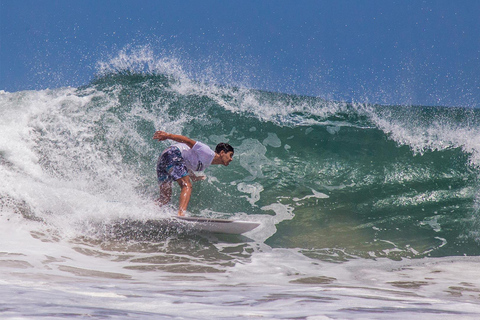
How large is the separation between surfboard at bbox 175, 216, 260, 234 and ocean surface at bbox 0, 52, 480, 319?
0.14m

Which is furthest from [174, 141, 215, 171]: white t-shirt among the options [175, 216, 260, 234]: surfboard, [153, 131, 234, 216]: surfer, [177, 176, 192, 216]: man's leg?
[175, 216, 260, 234]: surfboard

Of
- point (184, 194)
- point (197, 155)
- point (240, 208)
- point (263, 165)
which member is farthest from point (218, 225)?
point (263, 165)

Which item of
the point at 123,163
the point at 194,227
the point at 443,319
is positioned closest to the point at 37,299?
the point at 443,319

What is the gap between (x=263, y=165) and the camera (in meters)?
8.16

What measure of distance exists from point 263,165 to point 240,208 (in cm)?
149

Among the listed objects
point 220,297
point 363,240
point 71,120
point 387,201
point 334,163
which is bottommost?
point 220,297

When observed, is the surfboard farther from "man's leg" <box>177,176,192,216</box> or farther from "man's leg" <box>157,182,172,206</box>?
"man's leg" <box>157,182,172,206</box>

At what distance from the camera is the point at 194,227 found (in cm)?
553

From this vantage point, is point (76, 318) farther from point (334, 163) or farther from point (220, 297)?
point (334, 163)

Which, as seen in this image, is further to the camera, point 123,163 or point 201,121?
point 201,121

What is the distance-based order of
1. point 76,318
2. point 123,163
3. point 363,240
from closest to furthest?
point 76,318 < point 363,240 < point 123,163

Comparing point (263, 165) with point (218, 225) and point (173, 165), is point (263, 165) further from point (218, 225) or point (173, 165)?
point (218, 225)

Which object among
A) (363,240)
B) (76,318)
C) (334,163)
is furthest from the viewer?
(334,163)

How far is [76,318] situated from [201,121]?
24.7 feet
